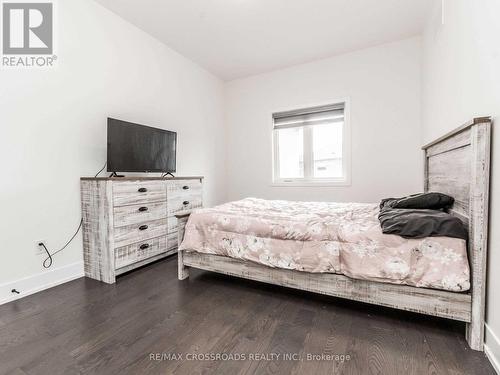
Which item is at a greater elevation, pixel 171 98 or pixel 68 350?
pixel 171 98

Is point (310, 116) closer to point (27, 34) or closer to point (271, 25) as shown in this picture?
point (271, 25)

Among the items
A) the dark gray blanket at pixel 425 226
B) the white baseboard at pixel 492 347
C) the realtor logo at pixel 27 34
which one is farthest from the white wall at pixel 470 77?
the realtor logo at pixel 27 34

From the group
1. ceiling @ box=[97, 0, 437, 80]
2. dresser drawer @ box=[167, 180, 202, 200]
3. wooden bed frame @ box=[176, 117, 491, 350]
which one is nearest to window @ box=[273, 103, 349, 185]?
ceiling @ box=[97, 0, 437, 80]

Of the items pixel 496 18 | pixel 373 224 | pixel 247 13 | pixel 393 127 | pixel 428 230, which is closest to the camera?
pixel 496 18

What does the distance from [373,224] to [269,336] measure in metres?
0.98

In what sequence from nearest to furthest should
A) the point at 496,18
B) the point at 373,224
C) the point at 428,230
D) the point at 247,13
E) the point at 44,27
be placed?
1. the point at 496,18
2. the point at 428,230
3. the point at 373,224
4. the point at 44,27
5. the point at 247,13

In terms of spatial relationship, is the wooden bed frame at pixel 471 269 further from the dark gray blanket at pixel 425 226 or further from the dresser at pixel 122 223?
the dresser at pixel 122 223

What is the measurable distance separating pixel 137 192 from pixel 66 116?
944mm

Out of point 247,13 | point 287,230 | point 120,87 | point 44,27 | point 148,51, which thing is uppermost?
point 247,13

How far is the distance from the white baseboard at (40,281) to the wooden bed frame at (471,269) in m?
1.40

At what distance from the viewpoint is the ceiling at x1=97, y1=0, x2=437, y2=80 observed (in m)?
2.55

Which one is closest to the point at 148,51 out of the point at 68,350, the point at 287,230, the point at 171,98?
the point at 171,98

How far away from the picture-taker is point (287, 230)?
5.77ft

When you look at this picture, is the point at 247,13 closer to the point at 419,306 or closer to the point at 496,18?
the point at 496,18
